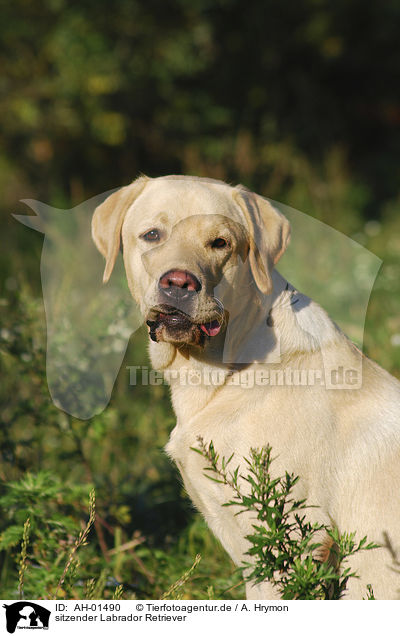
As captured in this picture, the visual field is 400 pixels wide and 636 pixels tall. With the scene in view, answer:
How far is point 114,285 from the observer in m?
3.36

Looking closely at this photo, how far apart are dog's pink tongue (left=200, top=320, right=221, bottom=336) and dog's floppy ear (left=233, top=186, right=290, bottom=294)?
224mm

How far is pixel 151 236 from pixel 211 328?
1.45ft

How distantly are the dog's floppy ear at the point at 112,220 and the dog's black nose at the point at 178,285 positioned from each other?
0.42m

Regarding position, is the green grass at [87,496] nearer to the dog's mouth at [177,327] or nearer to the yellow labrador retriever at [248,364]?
the yellow labrador retriever at [248,364]

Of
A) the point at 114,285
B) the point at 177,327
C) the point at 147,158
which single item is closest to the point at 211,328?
the point at 177,327

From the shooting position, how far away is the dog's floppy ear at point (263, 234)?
2.43m

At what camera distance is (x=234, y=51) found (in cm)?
905

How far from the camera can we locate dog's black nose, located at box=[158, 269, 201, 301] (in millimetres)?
2217

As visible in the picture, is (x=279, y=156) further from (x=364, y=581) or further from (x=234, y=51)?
(x=364, y=581)
